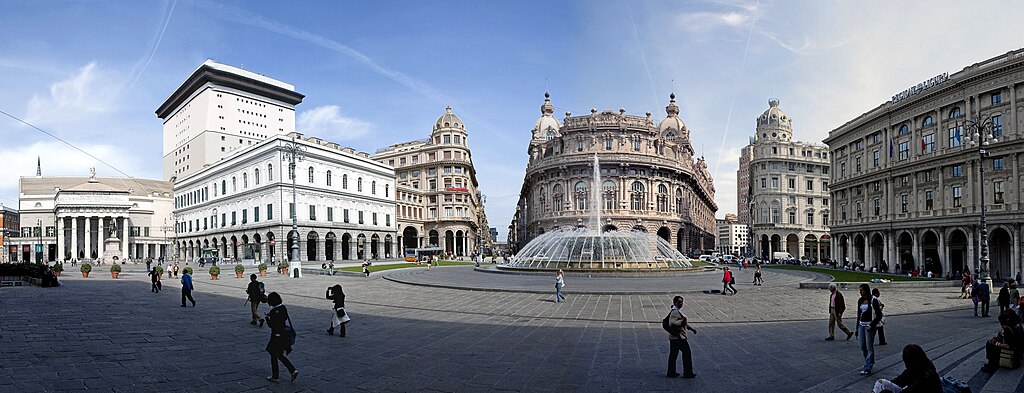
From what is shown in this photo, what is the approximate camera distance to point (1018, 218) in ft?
123

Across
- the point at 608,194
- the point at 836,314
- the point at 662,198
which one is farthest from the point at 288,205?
the point at 836,314

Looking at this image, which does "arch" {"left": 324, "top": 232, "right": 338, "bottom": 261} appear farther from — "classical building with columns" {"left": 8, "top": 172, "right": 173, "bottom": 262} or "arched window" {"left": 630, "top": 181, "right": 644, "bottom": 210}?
"arched window" {"left": 630, "top": 181, "right": 644, "bottom": 210}

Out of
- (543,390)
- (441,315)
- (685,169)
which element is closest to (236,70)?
(685,169)

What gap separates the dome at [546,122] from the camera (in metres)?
117

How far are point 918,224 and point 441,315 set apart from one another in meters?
45.8

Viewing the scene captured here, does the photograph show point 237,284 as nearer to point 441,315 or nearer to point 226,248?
point 441,315

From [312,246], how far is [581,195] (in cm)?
3632

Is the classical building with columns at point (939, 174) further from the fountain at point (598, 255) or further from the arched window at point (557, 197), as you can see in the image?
the arched window at point (557, 197)

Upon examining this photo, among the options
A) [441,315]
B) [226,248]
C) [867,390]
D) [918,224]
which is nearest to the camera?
[867,390]

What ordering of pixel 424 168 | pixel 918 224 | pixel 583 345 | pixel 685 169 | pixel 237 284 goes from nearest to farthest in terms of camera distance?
pixel 583 345 → pixel 237 284 → pixel 918 224 → pixel 685 169 → pixel 424 168

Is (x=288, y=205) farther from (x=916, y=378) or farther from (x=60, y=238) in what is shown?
(x=916, y=378)

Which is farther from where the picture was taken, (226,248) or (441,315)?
(226,248)

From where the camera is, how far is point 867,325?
32.7ft

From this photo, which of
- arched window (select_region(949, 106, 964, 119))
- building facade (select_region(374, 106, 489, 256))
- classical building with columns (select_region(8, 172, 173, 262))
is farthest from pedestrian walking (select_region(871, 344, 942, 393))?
classical building with columns (select_region(8, 172, 173, 262))
